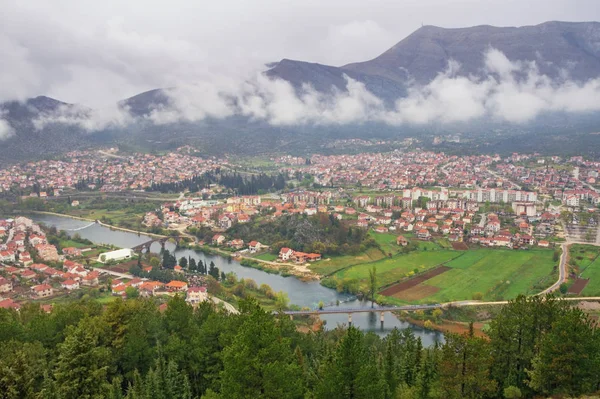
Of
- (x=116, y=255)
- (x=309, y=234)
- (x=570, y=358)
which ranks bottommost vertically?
(x=116, y=255)

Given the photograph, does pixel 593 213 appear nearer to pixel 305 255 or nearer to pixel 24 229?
pixel 305 255

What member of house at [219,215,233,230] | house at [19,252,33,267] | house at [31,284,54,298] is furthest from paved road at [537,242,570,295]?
house at [19,252,33,267]

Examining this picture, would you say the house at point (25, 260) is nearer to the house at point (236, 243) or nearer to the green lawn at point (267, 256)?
the house at point (236, 243)

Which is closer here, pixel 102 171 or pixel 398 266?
pixel 398 266

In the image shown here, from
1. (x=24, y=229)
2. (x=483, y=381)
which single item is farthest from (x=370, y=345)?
(x=24, y=229)

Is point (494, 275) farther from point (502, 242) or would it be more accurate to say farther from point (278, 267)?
point (278, 267)

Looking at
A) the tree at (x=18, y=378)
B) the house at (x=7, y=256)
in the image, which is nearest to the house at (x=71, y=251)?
the house at (x=7, y=256)

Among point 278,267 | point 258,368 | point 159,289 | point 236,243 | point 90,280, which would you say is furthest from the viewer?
point 236,243

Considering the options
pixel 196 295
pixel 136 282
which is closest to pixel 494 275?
Result: pixel 196 295
